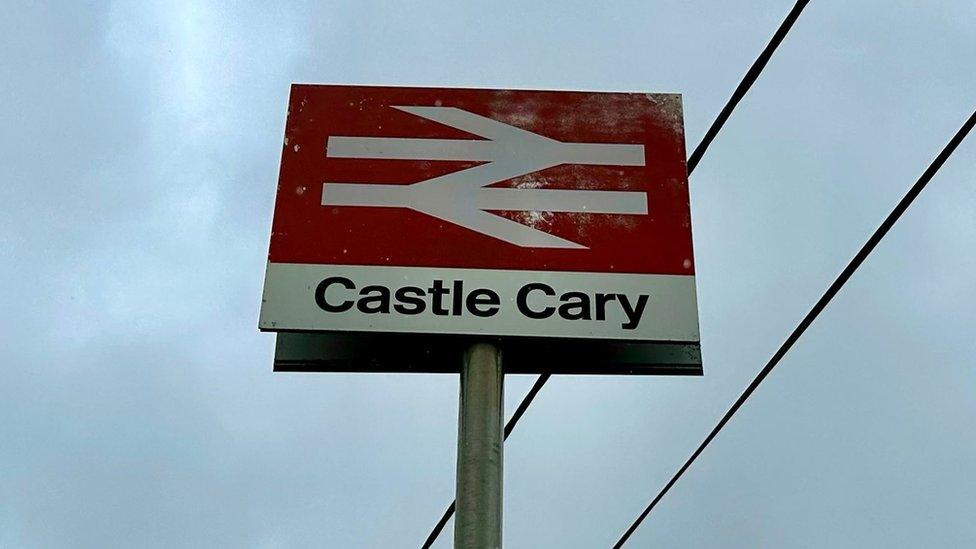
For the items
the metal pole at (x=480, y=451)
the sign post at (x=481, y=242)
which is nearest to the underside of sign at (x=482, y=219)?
the sign post at (x=481, y=242)

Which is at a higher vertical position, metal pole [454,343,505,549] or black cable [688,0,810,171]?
black cable [688,0,810,171]

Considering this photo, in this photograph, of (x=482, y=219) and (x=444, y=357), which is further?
(x=482, y=219)

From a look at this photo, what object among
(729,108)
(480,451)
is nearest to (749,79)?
(729,108)

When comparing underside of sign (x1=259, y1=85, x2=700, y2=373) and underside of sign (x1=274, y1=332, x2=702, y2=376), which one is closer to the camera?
underside of sign (x1=259, y1=85, x2=700, y2=373)

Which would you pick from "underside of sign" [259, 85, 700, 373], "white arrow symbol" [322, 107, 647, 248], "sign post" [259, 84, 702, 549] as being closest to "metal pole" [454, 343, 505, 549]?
"sign post" [259, 84, 702, 549]

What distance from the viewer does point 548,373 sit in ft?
24.1

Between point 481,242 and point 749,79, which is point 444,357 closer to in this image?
point 481,242

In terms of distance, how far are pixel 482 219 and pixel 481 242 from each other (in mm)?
188

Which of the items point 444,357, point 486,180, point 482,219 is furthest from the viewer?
point 486,180

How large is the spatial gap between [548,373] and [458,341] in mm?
650

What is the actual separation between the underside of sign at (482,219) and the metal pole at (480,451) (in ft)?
0.64

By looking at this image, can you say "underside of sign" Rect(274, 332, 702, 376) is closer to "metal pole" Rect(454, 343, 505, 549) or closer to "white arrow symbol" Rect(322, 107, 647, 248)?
"metal pole" Rect(454, 343, 505, 549)

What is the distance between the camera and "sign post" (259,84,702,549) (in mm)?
6910

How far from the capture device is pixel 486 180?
7.62 m
